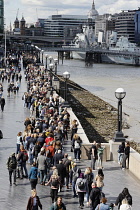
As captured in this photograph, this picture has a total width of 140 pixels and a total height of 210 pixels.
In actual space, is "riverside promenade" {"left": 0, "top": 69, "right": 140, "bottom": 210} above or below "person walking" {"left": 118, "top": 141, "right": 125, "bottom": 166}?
below

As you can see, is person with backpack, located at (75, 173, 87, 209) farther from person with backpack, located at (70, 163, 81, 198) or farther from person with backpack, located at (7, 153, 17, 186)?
person with backpack, located at (7, 153, 17, 186)

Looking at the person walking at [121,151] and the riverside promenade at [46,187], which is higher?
the person walking at [121,151]

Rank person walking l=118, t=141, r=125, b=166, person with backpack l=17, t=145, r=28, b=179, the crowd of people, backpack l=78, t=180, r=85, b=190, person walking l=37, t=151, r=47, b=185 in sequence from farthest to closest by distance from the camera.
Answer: person walking l=118, t=141, r=125, b=166
person with backpack l=17, t=145, r=28, b=179
person walking l=37, t=151, r=47, b=185
backpack l=78, t=180, r=85, b=190
the crowd of people

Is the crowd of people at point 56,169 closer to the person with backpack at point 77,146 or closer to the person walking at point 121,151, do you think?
the person with backpack at point 77,146

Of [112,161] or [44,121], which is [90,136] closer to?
[44,121]

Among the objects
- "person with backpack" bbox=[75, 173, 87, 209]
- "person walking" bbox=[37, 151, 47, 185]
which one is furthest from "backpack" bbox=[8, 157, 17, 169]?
"person with backpack" bbox=[75, 173, 87, 209]

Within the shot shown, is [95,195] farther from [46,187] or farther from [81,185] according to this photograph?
[46,187]

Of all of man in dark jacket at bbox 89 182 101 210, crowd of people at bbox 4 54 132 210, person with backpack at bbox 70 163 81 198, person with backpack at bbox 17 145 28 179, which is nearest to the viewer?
crowd of people at bbox 4 54 132 210

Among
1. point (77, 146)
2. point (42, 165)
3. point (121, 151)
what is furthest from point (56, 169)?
point (121, 151)

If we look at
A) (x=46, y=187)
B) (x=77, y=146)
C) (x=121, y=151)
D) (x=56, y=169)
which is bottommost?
(x=46, y=187)

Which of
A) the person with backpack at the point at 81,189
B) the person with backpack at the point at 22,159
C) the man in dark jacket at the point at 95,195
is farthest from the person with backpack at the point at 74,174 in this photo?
the person with backpack at the point at 22,159

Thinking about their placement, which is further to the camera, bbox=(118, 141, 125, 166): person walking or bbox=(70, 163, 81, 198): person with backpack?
bbox=(118, 141, 125, 166): person walking

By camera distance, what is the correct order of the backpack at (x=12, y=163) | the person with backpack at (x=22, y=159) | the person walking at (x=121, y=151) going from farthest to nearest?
the person walking at (x=121, y=151) → the person with backpack at (x=22, y=159) → the backpack at (x=12, y=163)

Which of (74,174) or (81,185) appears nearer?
(81,185)
